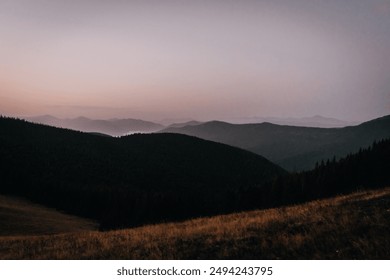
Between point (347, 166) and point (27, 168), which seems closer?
point (347, 166)

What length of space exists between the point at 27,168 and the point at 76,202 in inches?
2456

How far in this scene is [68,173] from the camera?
7579 inches

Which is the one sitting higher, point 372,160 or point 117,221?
point 372,160

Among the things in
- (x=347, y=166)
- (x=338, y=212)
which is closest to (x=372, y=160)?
(x=347, y=166)

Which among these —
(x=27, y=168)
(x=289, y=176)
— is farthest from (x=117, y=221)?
(x=27, y=168)

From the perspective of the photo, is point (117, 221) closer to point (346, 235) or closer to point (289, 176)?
point (289, 176)

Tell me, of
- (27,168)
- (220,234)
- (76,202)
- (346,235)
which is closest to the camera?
(346,235)

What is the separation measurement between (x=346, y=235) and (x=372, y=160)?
314ft

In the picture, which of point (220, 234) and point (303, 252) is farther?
point (220, 234)

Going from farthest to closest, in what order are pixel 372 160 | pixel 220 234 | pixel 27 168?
pixel 27 168 < pixel 372 160 < pixel 220 234

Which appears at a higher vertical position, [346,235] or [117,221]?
[346,235]

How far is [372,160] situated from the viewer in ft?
314
